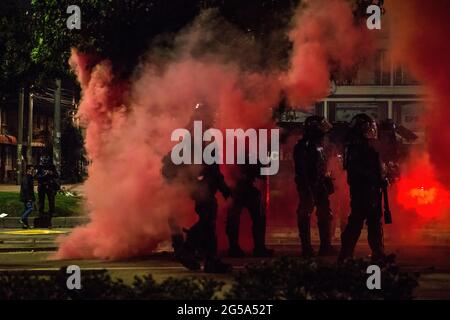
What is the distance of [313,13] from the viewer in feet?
41.8

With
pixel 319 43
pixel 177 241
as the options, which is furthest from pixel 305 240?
pixel 319 43

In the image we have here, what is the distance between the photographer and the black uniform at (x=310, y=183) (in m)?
11.9

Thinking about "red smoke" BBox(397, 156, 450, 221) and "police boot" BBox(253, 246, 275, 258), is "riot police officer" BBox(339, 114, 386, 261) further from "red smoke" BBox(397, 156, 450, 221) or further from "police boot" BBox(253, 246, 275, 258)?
"red smoke" BBox(397, 156, 450, 221)

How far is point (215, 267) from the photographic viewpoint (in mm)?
10297

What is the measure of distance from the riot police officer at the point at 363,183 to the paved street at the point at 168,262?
70 cm

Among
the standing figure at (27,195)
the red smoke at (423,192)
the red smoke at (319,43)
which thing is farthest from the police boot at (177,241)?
the standing figure at (27,195)

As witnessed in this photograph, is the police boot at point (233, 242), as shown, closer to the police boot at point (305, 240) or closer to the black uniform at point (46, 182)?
the police boot at point (305, 240)

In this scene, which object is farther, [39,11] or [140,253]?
[39,11]

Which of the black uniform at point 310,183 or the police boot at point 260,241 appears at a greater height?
the black uniform at point 310,183

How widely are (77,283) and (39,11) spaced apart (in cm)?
1159

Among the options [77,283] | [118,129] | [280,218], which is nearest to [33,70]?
[280,218]

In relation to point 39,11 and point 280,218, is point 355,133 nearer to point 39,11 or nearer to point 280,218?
point 280,218
